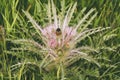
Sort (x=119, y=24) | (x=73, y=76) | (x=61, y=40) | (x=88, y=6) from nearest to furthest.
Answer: (x=61, y=40), (x=73, y=76), (x=119, y=24), (x=88, y=6)

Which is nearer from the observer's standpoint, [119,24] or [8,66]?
[8,66]

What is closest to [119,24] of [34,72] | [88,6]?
[88,6]

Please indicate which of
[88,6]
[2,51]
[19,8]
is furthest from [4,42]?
[88,6]

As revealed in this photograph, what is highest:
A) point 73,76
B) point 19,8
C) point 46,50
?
point 19,8

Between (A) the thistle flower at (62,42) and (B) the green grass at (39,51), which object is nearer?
(A) the thistle flower at (62,42)

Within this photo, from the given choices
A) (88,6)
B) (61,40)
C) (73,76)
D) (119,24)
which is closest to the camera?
(61,40)

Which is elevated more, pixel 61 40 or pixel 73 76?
pixel 61 40

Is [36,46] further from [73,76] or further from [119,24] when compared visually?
[119,24]

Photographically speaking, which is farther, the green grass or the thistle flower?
the green grass
